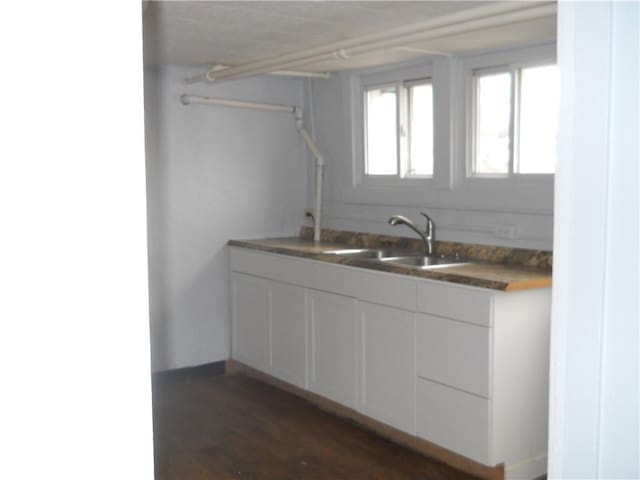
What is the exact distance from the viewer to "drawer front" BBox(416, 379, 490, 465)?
3.03 metres

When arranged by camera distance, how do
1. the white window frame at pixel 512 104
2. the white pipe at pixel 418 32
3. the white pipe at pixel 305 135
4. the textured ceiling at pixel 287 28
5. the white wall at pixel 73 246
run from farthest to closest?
1. the white pipe at pixel 305 135
2. the white window frame at pixel 512 104
3. the textured ceiling at pixel 287 28
4. the white pipe at pixel 418 32
5. the white wall at pixel 73 246

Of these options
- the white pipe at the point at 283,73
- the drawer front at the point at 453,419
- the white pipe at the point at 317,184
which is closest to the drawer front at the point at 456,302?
the drawer front at the point at 453,419

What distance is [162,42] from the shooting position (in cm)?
368

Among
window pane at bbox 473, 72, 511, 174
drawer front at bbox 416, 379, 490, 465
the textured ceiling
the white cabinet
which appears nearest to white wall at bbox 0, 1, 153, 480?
the textured ceiling

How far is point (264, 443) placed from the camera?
3621 millimetres

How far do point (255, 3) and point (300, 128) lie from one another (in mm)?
2163

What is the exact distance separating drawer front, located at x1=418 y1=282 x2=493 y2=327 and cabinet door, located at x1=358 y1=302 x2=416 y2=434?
0.14 meters

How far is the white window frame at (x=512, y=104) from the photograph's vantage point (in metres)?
3.53

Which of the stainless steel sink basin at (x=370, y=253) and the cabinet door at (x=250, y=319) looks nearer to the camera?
the stainless steel sink basin at (x=370, y=253)

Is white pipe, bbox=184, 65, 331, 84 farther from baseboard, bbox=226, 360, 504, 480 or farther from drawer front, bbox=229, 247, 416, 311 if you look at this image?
baseboard, bbox=226, 360, 504, 480

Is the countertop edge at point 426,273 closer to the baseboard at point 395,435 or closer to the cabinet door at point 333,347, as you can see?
the cabinet door at point 333,347

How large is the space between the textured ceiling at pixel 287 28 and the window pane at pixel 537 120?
194 mm

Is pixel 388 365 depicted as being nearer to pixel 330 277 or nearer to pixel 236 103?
pixel 330 277

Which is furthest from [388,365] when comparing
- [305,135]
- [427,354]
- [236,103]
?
[236,103]
